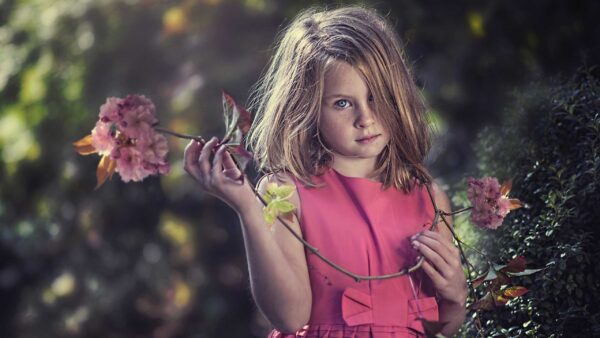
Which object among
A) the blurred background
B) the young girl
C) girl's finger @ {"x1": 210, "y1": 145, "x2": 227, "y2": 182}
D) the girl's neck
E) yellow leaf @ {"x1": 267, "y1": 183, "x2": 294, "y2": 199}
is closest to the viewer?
girl's finger @ {"x1": 210, "y1": 145, "x2": 227, "y2": 182}

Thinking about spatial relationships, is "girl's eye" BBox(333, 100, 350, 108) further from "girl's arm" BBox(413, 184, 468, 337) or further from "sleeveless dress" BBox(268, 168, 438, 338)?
"girl's arm" BBox(413, 184, 468, 337)

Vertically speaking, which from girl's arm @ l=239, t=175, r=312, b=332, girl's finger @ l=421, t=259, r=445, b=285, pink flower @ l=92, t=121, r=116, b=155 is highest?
pink flower @ l=92, t=121, r=116, b=155

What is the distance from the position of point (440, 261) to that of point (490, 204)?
19cm

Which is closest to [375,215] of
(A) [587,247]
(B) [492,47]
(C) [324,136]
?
(C) [324,136]

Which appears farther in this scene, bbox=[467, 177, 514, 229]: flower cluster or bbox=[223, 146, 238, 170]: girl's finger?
bbox=[467, 177, 514, 229]: flower cluster

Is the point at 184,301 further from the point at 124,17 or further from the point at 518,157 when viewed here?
the point at 518,157

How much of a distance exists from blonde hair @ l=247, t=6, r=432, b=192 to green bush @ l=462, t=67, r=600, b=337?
0.90 feet

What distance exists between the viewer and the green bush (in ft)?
6.66

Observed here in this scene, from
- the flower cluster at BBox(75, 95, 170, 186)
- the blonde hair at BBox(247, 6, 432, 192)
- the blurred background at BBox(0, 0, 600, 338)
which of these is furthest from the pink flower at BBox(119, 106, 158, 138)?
the blurred background at BBox(0, 0, 600, 338)

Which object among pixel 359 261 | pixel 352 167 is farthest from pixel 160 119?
pixel 359 261

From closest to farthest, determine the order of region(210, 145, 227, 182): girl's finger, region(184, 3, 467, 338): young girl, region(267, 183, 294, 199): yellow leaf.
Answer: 1. region(210, 145, 227, 182): girl's finger
2. region(267, 183, 294, 199): yellow leaf
3. region(184, 3, 467, 338): young girl

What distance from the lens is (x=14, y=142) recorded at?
170 inches

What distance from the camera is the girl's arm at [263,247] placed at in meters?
1.67

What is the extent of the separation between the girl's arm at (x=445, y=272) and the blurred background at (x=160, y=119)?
1760 millimetres
